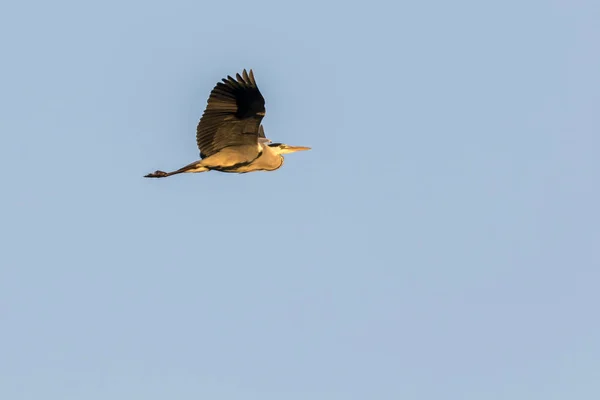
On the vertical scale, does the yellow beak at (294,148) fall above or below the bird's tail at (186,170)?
above

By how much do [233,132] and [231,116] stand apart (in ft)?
1.35

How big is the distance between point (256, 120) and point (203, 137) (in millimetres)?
932

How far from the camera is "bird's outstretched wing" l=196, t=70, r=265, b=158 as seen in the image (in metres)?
18.8

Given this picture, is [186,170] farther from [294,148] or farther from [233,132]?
[294,148]

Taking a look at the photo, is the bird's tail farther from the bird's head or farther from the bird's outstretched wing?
the bird's head

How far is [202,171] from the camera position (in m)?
20.1

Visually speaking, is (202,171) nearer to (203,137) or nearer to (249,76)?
(203,137)

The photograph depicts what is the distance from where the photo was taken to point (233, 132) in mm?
19562

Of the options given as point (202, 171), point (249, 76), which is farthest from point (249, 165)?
point (249, 76)

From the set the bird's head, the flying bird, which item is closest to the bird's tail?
the flying bird

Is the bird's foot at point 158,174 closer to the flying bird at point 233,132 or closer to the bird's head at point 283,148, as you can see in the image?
the flying bird at point 233,132

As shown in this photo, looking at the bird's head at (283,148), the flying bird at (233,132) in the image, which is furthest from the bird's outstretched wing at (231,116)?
the bird's head at (283,148)

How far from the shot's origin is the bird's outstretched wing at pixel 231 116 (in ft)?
61.6

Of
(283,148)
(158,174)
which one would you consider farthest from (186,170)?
(283,148)
